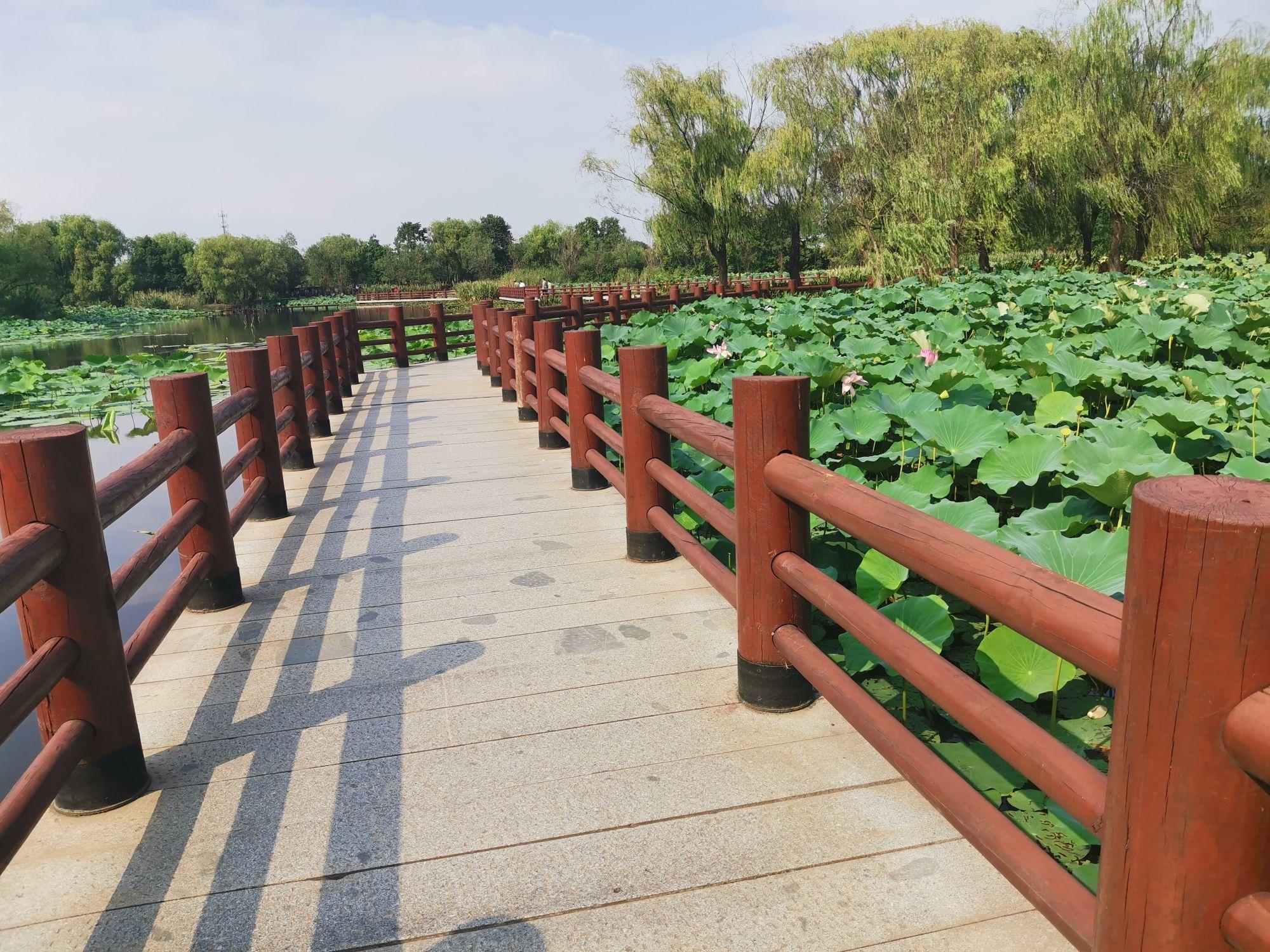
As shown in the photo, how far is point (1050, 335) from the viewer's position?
229 inches

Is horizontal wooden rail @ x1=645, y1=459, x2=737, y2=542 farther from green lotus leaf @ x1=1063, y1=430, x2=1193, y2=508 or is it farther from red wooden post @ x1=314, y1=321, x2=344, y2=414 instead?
red wooden post @ x1=314, y1=321, x2=344, y2=414

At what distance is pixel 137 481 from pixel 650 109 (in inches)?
929

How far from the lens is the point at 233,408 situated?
3.54 metres

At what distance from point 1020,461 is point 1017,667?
86 cm

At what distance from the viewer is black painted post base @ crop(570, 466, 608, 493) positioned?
4328 millimetres

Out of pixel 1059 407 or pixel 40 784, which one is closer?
pixel 40 784

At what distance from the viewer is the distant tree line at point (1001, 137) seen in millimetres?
17641

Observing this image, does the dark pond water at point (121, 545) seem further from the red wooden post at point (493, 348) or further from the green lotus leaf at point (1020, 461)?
the green lotus leaf at point (1020, 461)

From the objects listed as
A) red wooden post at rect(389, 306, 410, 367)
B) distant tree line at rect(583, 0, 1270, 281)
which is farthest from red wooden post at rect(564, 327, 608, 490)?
distant tree line at rect(583, 0, 1270, 281)

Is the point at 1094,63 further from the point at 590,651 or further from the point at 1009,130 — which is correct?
the point at 590,651

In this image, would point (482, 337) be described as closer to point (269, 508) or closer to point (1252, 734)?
point (269, 508)

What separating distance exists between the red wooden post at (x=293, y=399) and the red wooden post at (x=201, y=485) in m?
2.13

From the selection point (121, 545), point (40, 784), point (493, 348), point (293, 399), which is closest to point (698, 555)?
point (40, 784)

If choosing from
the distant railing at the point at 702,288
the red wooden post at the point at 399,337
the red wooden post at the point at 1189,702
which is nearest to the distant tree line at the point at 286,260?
the distant railing at the point at 702,288
